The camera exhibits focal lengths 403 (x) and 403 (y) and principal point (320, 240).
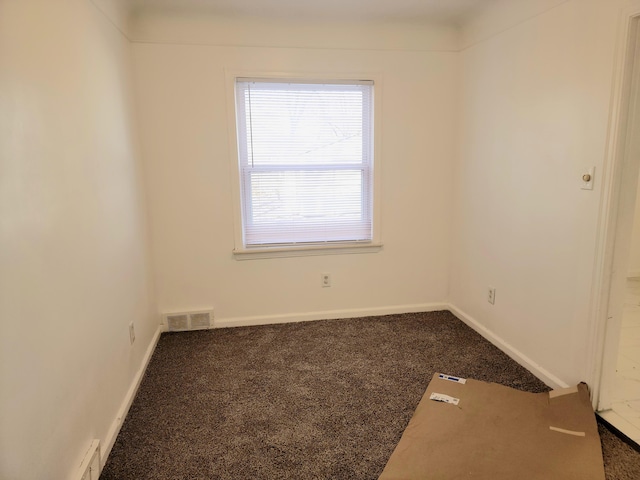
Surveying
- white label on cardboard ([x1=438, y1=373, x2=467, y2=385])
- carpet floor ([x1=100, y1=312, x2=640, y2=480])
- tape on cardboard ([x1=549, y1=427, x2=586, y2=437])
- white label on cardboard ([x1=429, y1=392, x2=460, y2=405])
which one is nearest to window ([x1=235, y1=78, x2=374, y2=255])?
carpet floor ([x1=100, y1=312, x2=640, y2=480])

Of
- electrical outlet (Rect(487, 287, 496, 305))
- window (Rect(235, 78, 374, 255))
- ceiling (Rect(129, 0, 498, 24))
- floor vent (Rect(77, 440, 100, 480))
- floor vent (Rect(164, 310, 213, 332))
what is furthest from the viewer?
floor vent (Rect(164, 310, 213, 332))

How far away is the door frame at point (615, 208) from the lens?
1.85 m

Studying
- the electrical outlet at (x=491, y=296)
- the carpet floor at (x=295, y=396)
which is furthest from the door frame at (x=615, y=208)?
the electrical outlet at (x=491, y=296)

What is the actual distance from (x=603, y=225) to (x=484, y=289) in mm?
1190

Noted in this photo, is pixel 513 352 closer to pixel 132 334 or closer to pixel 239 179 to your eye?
pixel 239 179

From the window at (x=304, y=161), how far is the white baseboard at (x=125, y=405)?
3.49 ft

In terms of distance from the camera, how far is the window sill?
3.27 m

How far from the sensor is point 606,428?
6.59 feet

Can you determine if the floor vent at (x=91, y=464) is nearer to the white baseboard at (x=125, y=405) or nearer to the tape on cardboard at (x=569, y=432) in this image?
the white baseboard at (x=125, y=405)

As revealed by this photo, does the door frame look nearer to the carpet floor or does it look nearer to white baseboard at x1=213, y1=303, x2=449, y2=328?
the carpet floor

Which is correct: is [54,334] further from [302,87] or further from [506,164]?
[506,164]

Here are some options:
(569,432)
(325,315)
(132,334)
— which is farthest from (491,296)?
(132,334)

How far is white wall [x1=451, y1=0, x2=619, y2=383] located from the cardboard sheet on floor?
296 mm

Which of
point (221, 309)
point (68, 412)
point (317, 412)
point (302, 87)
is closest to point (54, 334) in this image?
point (68, 412)
